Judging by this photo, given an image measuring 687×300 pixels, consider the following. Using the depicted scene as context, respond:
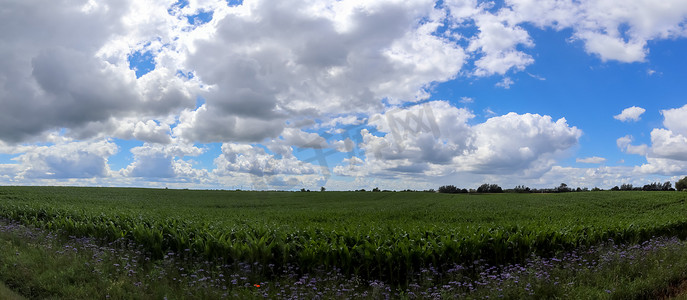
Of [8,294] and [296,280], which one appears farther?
Answer: [296,280]

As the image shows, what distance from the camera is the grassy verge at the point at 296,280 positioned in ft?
23.6

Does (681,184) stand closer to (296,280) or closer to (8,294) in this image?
(296,280)

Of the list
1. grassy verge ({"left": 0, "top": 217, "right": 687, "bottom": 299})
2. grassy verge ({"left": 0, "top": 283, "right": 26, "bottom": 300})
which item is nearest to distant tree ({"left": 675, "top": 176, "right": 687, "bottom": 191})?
grassy verge ({"left": 0, "top": 217, "right": 687, "bottom": 299})

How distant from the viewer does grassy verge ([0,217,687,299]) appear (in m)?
7.18

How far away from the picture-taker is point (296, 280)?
8.62 m

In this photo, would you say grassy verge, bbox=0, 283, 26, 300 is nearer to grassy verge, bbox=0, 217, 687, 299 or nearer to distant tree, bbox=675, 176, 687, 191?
grassy verge, bbox=0, 217, 687, 299

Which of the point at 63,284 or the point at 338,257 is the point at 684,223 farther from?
the point at 63,284

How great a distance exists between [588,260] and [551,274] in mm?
3021

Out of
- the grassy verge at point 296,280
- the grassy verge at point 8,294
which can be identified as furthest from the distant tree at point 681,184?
the grassy verge at point 8,294

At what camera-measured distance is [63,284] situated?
7.69 m

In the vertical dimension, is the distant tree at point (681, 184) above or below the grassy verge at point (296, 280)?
above

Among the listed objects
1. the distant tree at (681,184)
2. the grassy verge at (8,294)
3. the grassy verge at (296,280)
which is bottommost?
the grassy verge at (8,294)

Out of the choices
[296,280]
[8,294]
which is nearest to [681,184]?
[296,280]

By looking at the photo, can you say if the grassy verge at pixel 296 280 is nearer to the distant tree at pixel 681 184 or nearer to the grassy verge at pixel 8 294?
the grassy verge at pixel 8 294
